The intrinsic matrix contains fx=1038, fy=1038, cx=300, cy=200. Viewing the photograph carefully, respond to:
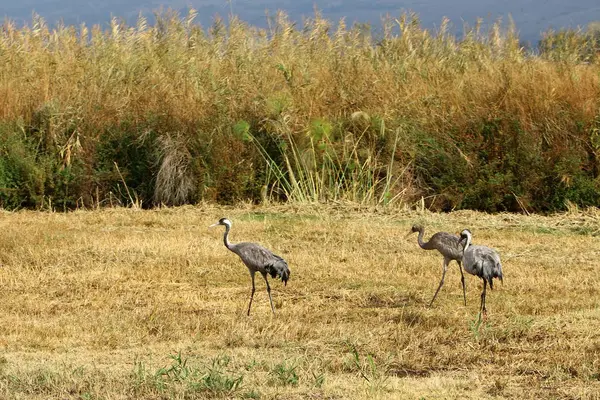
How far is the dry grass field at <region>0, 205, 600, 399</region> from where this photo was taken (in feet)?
25.5

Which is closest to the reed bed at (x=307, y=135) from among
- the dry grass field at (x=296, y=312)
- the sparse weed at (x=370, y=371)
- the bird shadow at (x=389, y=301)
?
the dry grass field at (x=296, y=312)

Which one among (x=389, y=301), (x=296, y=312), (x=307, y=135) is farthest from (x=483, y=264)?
(x=307, y=135)

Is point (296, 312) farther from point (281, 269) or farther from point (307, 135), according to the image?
point (307, 135)

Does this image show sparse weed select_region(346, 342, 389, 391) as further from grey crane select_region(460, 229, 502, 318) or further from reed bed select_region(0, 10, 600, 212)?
reed bed select_region(0, 10, 600, 212)

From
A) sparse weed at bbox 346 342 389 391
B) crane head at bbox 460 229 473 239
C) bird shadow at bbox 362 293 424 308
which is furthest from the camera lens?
bird shadow at bbox 362 293 424 308

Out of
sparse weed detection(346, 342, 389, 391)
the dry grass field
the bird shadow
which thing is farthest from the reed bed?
sparse weed detection(346, 342, 389, 391)

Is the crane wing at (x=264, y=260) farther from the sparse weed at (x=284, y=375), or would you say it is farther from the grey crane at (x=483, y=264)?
the sparse weed at (x=284, y=375)

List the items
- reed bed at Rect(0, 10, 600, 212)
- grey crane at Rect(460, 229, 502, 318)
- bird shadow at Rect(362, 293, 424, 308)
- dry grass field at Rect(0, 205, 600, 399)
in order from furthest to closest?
1. reed bed at Rect(0, 10, 600, 212)
2. bird shadow at Rect(362, 293, 424, 308)
3. grey crane at Rect(460, 229, 502, 318)
4. dry grass field at Rect(0, 205, 600, 399)

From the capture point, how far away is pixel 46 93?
18312mm

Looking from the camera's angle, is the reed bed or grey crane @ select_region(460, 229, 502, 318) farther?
the reed bed

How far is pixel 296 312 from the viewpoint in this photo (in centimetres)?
1038

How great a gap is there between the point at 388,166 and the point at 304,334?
8.51 metres

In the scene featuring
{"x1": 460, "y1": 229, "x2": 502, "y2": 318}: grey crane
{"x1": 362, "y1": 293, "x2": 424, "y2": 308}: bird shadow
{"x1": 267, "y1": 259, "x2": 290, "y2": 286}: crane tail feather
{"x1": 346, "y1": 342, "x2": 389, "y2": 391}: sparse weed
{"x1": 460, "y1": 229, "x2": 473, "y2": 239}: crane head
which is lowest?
{"x1": 362, "y1": 293, "x2": 424, "y2": 308}: bird shadow

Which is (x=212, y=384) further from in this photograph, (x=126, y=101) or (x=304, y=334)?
(x=126, y=101)
